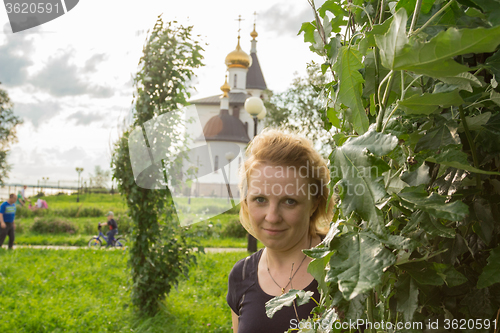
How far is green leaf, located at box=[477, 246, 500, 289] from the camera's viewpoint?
0.50 meters

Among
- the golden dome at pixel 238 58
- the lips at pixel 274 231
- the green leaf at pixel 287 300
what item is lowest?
the green leaf at pixel 287 300

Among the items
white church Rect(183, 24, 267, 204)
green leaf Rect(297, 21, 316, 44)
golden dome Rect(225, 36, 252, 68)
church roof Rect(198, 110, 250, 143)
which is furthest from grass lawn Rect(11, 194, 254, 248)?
golden dome Rect(225, 36, 252, 68)

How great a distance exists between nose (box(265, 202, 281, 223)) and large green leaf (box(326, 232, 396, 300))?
109cm

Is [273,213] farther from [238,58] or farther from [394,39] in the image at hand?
[238,58]

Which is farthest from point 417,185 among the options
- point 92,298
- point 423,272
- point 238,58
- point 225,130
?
point 225,130

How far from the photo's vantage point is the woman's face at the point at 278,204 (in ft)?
5.19

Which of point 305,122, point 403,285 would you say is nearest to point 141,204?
point 403,285

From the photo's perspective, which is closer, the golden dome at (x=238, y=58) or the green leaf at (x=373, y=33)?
the green leaf at (x=373, y=33)

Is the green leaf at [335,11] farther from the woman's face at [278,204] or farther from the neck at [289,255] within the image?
the neck at [289,255]

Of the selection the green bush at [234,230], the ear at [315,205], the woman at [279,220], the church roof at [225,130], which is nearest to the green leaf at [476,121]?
the woman at [279,220]

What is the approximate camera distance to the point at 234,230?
51.8ft

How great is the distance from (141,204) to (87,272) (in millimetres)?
3823

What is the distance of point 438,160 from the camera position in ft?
1.58

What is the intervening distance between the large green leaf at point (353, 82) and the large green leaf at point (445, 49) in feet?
0.42
